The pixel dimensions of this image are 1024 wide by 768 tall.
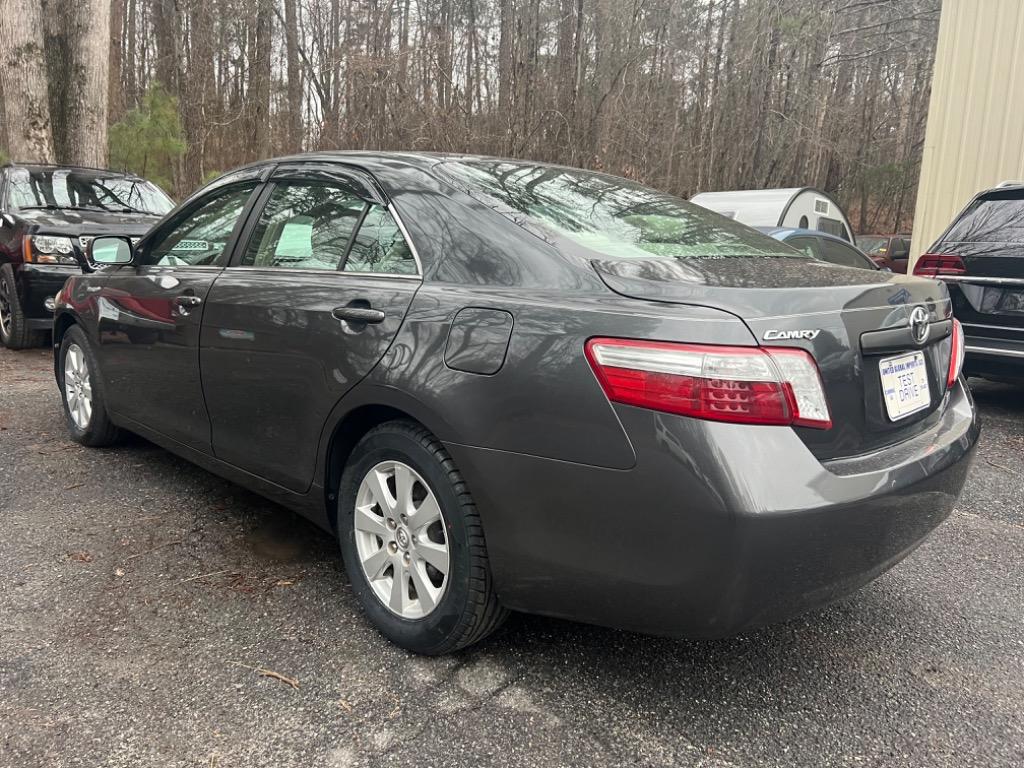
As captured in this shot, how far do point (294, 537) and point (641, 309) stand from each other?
2.02 m

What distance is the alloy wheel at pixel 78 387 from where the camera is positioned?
425 cm

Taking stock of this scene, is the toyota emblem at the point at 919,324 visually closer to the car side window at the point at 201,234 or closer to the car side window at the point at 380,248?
the car side window at the point at 380,248

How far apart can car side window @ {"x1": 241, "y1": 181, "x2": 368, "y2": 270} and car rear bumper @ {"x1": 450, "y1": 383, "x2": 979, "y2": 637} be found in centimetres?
103

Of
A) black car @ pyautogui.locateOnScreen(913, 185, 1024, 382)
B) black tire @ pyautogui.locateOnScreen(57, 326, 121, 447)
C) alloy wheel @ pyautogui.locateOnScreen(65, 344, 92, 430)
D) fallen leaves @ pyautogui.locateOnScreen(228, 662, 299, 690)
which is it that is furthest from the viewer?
black car @ pyautogui.locateOnScreen(913, 185, 1024, 382)

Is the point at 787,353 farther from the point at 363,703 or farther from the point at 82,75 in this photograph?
the point at 82,75

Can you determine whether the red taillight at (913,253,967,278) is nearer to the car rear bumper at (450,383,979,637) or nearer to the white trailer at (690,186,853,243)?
the car rear bumper at (450,383,979,637)

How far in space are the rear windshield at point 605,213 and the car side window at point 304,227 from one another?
0.41 meters

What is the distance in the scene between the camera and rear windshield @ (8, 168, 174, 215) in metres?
7.43

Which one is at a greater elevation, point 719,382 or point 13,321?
point 719,382

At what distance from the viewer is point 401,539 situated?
2.43m

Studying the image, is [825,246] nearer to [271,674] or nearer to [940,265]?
[940,265]

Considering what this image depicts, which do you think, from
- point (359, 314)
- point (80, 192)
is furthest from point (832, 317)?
point (80, 192)

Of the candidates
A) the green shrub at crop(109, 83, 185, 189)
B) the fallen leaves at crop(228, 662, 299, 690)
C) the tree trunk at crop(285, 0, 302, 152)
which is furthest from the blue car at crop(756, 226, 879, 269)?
the tree trunk at crop(285, 0, 302, 152)

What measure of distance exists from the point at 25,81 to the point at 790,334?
34.4ft
